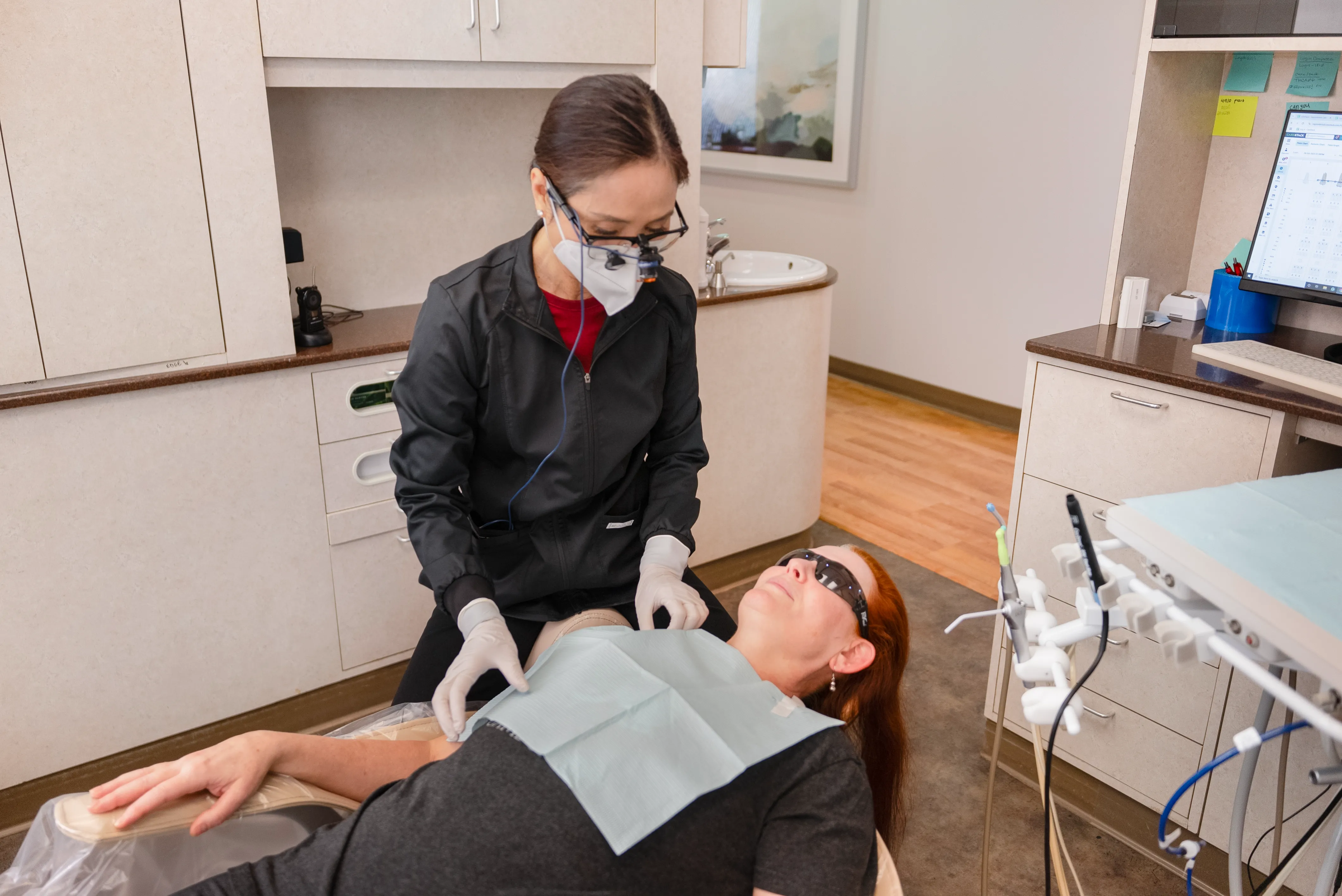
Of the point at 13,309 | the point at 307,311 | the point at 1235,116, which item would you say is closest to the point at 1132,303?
the point at 1235,116

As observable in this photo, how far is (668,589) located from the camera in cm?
148

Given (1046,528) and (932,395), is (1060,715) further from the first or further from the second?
(932,395)

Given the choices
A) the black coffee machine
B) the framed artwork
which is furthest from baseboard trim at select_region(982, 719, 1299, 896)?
the framed artwork

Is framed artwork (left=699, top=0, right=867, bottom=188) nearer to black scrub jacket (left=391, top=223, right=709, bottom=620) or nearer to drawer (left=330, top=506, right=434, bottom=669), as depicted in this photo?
drawer (left=330, top=506, right=434, bottom=669)

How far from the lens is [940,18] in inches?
167

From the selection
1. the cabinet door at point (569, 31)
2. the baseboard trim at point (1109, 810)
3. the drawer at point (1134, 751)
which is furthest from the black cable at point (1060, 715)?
the cabinet door at point (569, 31)

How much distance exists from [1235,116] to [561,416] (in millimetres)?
1575

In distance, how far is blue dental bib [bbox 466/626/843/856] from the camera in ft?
3.59

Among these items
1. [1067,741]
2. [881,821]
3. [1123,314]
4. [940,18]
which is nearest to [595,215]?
[881,821]

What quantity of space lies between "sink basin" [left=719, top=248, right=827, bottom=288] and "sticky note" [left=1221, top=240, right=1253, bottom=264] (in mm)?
1108

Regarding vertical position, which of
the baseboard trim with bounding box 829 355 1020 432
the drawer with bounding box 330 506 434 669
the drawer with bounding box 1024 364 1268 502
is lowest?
the baseboard trim with bounding box 829 355 1020 432

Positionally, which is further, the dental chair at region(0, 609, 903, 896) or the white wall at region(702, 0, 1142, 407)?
the white wall at region(702, 0, 1142, 407)

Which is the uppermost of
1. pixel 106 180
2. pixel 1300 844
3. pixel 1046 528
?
Answer: pixel 106 180

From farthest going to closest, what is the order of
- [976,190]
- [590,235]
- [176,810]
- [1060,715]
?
[976,190] < [590,235] < [176,810] < [1060,715]
